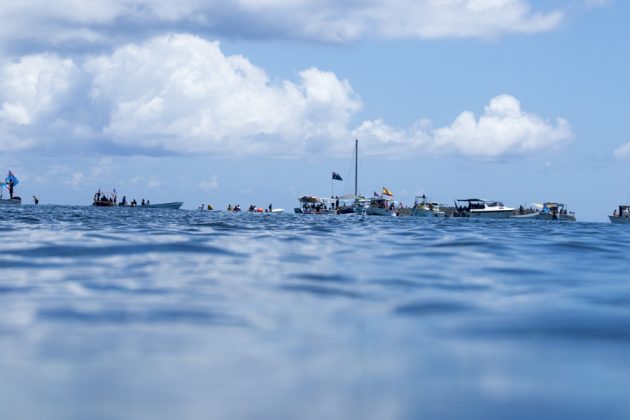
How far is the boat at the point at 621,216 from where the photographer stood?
75.1 meters

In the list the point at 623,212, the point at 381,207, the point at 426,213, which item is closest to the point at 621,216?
the point at 623,212

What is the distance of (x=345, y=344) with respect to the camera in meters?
5.04

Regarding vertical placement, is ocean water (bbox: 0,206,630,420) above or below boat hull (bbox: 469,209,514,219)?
below

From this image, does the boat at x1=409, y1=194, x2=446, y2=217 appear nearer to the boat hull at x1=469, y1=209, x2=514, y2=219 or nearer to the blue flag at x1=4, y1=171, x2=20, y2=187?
the boat hull at x1=469, y1=209, x2=514, y2=219

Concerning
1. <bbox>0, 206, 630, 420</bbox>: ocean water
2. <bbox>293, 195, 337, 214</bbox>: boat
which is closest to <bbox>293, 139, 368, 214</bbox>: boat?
<bbox>293, 195, 337, 214</bbox>: boat

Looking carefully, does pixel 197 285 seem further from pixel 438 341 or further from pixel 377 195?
pixel 377 195

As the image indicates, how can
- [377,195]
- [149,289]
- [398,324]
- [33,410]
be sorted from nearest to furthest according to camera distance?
1. [33,410]
2. [398,324]
3. [149,289]
4. [377,195]

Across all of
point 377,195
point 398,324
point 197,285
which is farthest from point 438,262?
point 377,195

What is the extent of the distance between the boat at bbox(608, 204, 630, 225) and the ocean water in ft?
234

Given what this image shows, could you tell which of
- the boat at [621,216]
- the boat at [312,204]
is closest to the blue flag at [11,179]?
the boat at [312,204]

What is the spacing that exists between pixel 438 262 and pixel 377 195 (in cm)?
8974

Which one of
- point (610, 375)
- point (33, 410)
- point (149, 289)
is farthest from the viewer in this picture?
point (149, 289)

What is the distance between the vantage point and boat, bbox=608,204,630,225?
7512 cm

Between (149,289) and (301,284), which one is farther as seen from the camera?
(301,284)
